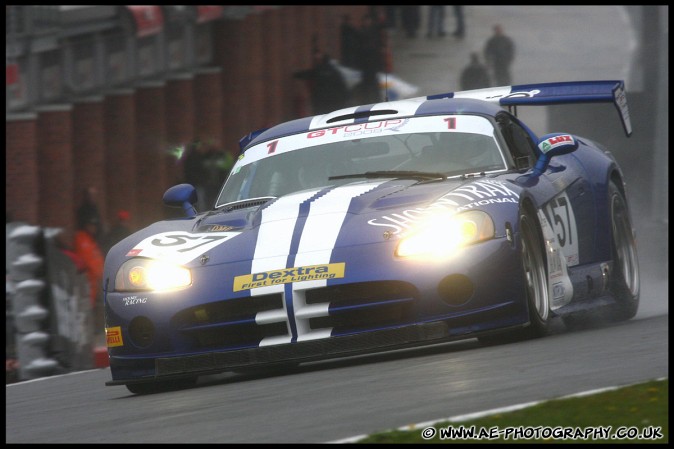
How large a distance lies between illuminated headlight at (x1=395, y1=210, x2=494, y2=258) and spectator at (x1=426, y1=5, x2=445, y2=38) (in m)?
32.1

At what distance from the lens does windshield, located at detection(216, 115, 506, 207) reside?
9188mm

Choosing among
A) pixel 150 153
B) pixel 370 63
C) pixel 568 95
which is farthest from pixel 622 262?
pixel 370 63

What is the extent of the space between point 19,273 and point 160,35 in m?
14.6

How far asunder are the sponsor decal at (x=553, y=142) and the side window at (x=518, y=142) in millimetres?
139

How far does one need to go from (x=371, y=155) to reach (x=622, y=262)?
2138mm

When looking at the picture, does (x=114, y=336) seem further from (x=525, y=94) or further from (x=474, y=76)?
(x=474, y=76)

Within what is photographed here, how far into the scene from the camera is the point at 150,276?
8.16 m

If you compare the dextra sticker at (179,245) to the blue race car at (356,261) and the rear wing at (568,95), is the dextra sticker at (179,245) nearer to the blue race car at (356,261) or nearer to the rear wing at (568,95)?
the blue race car at (356,261)

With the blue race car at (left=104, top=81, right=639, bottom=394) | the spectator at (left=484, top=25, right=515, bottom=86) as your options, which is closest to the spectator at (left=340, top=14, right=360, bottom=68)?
the spectator at (left=484, top=25, right=515, bottom=86)

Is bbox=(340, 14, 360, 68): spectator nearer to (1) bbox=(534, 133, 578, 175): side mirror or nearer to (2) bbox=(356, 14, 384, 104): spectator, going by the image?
(2) bbox=(356, 14, 384, 104): spectator

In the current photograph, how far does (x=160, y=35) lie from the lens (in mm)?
25688

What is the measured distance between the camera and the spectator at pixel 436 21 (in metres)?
39.7

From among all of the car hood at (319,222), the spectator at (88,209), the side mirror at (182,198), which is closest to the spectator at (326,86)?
the spectator at (88,209)

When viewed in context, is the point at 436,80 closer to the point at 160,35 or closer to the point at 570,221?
the point at 160,35
